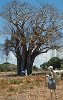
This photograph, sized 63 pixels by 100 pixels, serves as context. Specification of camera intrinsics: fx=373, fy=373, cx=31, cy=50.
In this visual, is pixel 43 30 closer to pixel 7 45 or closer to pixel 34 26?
pixel 34 26

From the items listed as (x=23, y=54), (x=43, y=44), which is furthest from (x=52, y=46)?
(x=23, y=54)

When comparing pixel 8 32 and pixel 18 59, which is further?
pixel 18 59

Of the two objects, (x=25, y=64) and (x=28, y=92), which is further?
(x=25, y=64)

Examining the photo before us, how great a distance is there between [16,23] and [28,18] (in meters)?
2.10

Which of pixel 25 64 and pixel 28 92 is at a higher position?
pixel 25 64

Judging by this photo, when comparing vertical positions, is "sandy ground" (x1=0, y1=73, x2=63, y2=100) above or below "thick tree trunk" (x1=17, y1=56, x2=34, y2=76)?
below

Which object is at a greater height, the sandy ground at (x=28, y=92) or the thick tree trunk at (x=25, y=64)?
the thick tree trunk at (x=25, y=64)

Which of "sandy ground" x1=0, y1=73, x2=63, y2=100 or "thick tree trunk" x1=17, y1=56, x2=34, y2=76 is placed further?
"thick tree trunk" x1=17, y1=56, x2=34, y2=76

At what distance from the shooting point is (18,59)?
51312mm

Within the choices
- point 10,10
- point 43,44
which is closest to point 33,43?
point 43,44

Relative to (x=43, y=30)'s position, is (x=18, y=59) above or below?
below

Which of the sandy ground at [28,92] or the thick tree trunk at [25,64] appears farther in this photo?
the thick tree trunk at [25,64]

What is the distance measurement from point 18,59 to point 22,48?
232cm

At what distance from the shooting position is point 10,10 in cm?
4853
